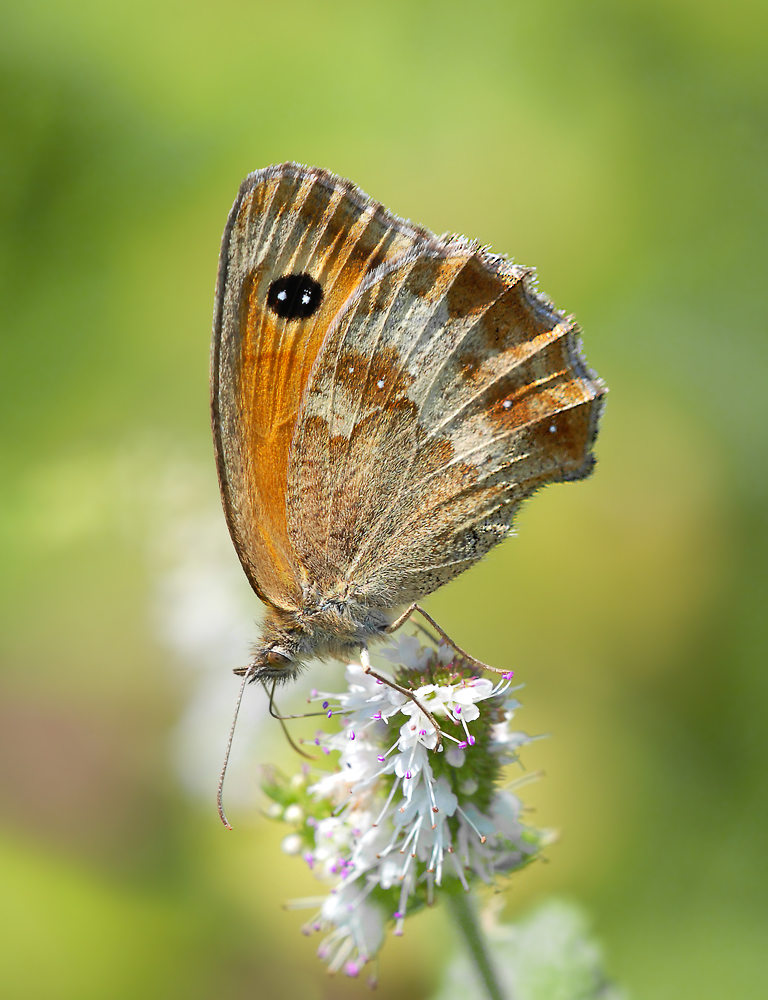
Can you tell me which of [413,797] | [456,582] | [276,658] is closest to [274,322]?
[276,658]

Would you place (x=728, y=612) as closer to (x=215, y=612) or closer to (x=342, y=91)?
(x=215, y=612)

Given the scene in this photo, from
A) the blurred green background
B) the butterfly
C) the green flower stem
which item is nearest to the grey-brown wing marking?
the butterfly

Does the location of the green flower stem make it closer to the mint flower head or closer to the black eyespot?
the mint flower head

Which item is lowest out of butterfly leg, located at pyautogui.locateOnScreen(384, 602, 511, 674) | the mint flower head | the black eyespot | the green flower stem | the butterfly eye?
the green flower stem

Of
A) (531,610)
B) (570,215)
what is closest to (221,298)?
(531,610)

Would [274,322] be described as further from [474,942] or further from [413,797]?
[474,942]

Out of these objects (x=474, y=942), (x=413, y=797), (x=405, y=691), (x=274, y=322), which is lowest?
(x=474, y=942)

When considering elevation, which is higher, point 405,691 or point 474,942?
point 405,691

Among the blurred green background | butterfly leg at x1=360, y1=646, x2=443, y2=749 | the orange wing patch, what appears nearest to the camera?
butterfly leg at x1=360, y1=646, x2=443, y2=749
